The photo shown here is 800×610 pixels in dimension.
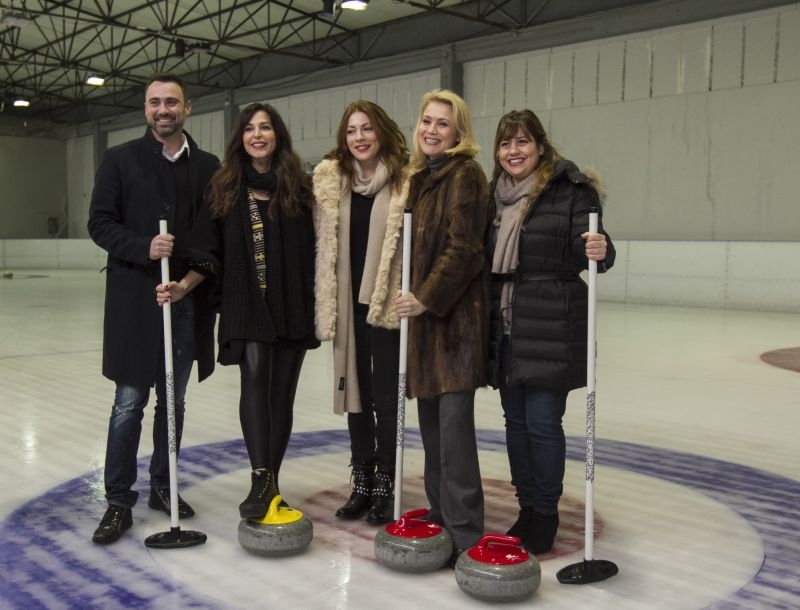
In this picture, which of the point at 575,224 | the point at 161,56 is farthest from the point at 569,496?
the point at 161,56

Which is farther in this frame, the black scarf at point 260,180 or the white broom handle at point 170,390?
the black scarf at point 260,180

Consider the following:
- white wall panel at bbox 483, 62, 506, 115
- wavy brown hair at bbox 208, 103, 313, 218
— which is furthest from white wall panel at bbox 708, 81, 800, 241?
wavy brown hair at bbox 208, 103, 313, 218

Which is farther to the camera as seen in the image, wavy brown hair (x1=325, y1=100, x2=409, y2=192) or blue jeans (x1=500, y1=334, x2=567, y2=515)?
wavy brown hair (x1=325, y1=100, x2=409, y2=192)

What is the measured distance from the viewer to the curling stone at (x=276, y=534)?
283 cm

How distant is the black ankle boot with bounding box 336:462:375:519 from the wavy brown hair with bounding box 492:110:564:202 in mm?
1256

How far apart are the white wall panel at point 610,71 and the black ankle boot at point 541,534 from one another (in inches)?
494

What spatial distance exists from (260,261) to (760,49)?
38.6 feet

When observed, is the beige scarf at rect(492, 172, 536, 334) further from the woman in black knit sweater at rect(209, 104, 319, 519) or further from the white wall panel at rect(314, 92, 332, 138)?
the white wall panel at rect(314, 92, 332, 138)

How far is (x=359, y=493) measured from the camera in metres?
3.34

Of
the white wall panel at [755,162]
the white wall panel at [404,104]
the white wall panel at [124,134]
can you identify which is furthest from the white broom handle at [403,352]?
the white wall panel at [124,134]

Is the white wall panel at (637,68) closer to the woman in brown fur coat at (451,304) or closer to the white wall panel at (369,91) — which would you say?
the white wall panel at (369,91)

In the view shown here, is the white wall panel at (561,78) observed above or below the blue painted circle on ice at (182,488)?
above

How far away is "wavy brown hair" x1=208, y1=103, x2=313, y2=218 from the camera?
307cm

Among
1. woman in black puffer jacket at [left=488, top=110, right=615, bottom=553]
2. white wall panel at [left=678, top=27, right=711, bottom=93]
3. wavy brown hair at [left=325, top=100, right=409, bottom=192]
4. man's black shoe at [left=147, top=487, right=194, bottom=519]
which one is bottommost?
man's black shoe at [left=147, top=487, right=194, bottom=519]
